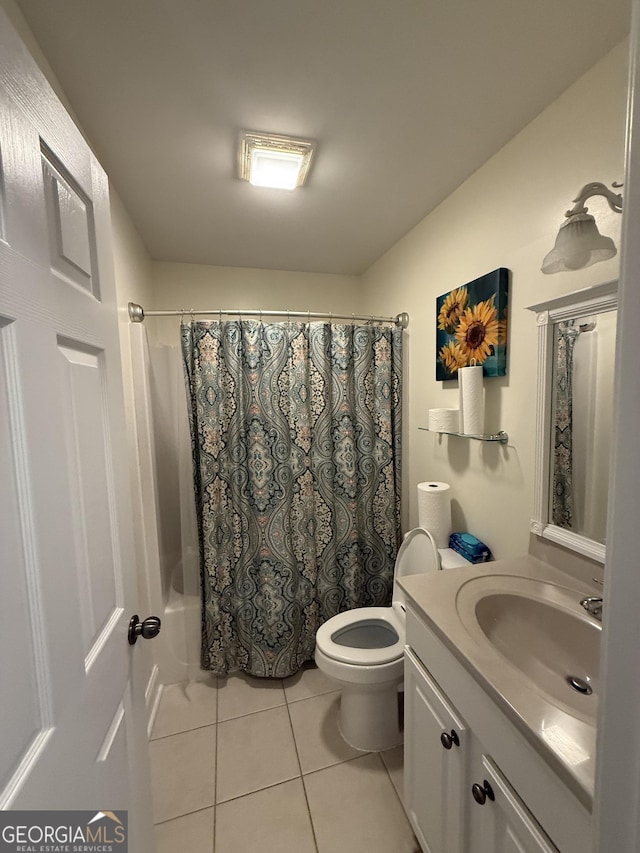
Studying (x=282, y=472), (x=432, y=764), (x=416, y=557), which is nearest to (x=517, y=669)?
(x=432, y=764)

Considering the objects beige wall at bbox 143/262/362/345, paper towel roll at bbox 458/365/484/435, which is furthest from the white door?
beige wall at bbox 143/262/362/345

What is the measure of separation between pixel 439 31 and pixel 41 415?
130 cm

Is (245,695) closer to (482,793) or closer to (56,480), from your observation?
(482,793)

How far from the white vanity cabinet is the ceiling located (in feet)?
5.31

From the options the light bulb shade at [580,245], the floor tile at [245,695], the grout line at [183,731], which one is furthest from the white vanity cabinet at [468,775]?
the light bulb shade at [580,245]

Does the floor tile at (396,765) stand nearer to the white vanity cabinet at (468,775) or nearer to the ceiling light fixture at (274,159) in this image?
the white vanity cabinet at (468,775)

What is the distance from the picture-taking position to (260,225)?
5.95 ft

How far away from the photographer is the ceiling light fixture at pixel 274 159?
1.22m

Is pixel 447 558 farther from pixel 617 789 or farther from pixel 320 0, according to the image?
pixel 320 0

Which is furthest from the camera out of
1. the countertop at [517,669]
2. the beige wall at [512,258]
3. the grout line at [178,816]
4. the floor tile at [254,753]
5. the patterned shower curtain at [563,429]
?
the floor tile at [254,753]

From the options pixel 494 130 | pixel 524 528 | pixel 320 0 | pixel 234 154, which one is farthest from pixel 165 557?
pixel 494 130

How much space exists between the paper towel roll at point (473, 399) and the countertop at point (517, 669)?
509 mm

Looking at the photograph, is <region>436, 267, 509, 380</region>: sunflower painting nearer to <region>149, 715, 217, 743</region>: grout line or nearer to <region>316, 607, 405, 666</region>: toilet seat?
<region>316, 607, 405, 666</region>: toilet seat

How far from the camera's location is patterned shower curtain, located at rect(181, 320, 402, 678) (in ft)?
5.84
